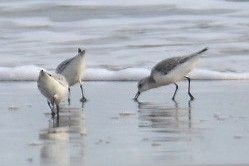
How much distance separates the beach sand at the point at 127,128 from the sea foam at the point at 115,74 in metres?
0.68

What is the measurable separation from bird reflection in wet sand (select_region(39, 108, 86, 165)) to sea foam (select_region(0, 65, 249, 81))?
123 inches

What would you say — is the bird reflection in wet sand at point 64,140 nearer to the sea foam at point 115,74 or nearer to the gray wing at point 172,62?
the gray wing at point 172,62

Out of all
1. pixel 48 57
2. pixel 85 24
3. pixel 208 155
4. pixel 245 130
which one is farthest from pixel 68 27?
pixel 208 155

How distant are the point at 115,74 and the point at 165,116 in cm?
356

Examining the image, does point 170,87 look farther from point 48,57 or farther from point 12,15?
point 12,15

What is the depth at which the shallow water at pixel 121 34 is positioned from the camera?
1266 cm

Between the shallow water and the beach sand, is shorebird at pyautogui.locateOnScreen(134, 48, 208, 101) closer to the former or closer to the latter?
the beach sand

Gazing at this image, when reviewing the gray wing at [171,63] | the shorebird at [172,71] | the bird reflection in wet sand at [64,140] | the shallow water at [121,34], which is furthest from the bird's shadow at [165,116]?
the shallow water at [121,34]

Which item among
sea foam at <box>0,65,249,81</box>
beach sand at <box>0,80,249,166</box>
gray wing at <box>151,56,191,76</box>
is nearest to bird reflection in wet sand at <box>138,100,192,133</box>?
beach sand at <box>0,80,249,166</box>

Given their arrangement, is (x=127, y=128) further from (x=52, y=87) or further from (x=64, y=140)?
(x=52, y=87)

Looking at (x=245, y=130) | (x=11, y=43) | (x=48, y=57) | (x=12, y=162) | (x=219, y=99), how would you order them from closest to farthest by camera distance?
1. (x=12, y=162)
2. (x=245, y=130)
3. (x=219, y=99)
4. (x=48, y=57)
5. (x=11, y=43)

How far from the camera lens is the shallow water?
12.7 m

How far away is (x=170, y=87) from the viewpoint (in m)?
11.7

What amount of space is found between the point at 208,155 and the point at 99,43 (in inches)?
322
